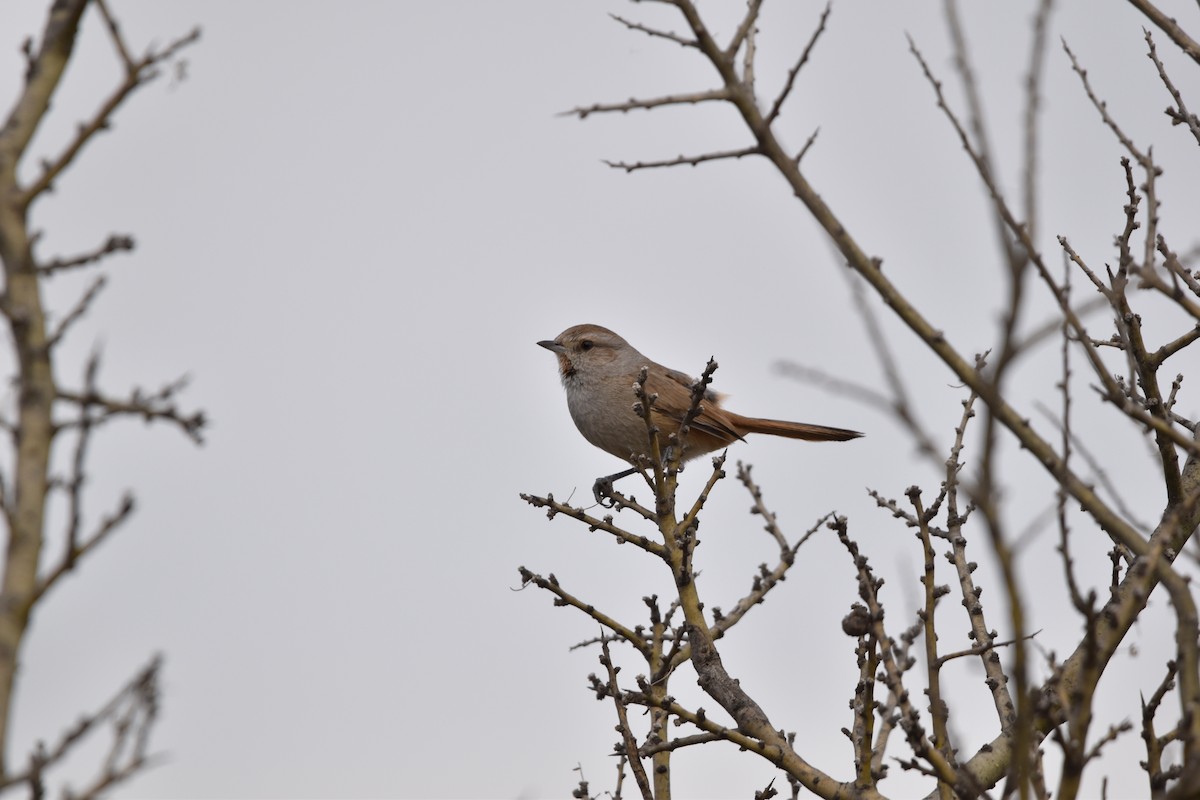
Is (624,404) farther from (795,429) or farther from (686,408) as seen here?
(795,429)

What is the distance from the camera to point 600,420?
8453mm

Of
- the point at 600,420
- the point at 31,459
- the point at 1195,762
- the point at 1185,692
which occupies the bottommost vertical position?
the point at 1195,762

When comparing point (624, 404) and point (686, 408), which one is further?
point (686, 408)

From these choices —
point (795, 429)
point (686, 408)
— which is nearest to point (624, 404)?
point (686, 408)

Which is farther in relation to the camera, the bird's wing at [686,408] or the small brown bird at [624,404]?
the bird's wing at [686,408]

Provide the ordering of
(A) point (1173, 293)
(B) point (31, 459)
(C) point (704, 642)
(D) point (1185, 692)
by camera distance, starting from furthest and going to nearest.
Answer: (C) point (704, 642) < (A) point (1173, 293) < (D) point (1185, 692) < (B) point (31, 459)

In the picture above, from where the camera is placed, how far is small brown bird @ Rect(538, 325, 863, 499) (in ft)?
27.4

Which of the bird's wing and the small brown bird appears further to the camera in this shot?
the bird's wing

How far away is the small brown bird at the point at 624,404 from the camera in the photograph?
27.4 ft

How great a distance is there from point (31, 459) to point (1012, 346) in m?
1.81

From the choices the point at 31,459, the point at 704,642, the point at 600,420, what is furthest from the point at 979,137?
the point at 600,420

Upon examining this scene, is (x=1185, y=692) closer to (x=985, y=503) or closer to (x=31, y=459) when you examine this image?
(x=985, y=503)

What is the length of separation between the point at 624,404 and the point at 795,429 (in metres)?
1.31

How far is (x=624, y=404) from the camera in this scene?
837cm
